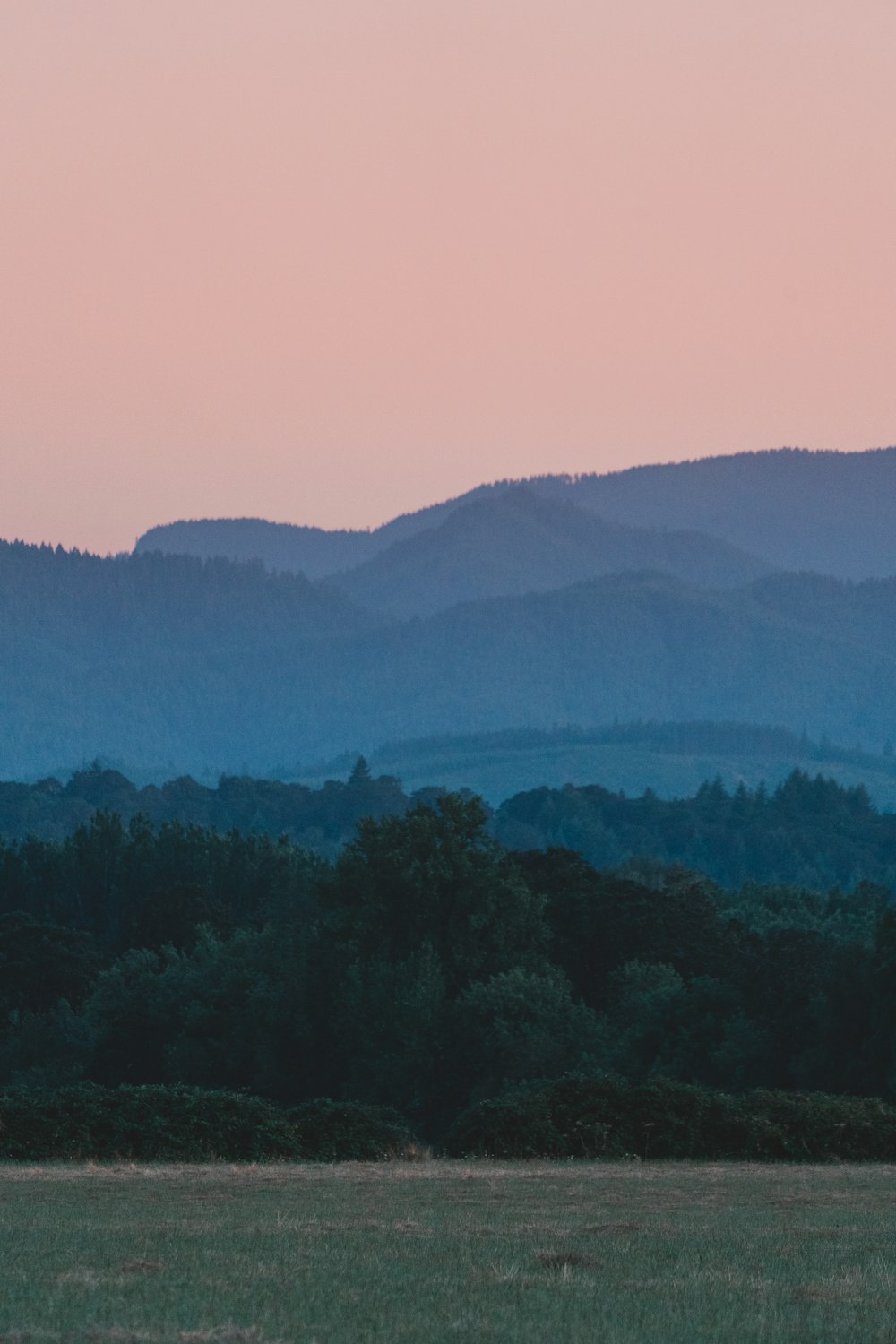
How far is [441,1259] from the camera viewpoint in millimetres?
17625

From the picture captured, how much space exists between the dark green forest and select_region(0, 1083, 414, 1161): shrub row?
60.6 ft

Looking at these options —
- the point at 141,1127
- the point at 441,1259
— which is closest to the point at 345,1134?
the point at 141,1127

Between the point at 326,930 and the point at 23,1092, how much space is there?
97.8 ft

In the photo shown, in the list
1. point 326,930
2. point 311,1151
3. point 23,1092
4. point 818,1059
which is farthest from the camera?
point 326,930

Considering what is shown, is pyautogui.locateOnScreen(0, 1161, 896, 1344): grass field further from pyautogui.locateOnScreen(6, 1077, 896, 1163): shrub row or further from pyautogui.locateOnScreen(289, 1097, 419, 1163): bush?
pyautogui.locateOnScreen(289, 1097, 419, 1163): bush

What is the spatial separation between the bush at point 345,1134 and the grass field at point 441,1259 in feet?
23.0

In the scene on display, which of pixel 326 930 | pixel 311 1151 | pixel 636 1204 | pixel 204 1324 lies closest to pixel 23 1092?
pixel 311 1151

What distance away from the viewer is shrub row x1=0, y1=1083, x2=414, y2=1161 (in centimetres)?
3350

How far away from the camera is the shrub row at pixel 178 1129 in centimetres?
3350

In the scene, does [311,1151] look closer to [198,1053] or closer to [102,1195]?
[102,1195]

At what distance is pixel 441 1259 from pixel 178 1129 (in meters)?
17.5

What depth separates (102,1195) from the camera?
24.1 meters

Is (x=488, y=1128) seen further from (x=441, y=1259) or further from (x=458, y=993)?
(x=458, y=993)

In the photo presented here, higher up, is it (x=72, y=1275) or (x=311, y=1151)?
(x=72, y=1275)
